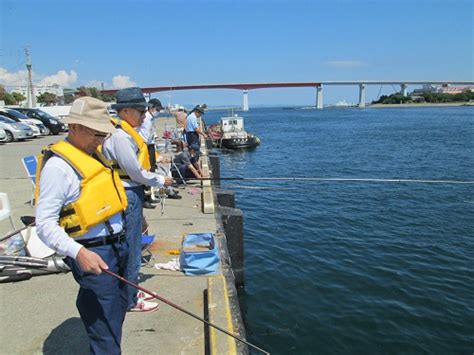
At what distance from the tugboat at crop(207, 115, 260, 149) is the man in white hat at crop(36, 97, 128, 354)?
28.6 metres

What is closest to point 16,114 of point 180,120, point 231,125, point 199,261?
point 180,120

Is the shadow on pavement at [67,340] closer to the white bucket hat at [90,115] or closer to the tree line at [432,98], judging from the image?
the white bucket hat at [90,115]

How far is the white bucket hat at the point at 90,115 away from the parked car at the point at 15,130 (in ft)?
69.1

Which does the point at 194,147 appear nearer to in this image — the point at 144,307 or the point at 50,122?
the point at 144,307

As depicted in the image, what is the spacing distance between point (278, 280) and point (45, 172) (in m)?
6.17

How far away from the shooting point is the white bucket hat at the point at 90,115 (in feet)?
7.68

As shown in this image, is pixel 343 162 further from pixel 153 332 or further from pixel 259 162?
pixel 153 332

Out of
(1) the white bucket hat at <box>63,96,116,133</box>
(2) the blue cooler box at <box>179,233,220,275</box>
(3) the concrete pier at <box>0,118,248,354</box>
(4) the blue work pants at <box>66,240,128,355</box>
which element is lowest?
(3) the concrete pier at <box>0,118,248,354</box>

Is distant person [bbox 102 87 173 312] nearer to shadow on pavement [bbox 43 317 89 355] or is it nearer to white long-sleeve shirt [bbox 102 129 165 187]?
white long-sleeve shirt [bbox 102 129 165 187]

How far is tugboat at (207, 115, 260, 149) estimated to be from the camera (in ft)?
102

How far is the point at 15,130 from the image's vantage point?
20422mm

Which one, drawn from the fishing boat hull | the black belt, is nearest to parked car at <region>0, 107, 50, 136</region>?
the fishing boat hull

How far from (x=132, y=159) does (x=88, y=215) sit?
113cm

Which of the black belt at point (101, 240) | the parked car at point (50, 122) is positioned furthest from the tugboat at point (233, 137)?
the black belt at point (101, 240)
